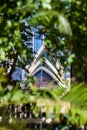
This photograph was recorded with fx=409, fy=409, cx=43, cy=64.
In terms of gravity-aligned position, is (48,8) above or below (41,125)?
above

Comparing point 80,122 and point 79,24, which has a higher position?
point 79,24

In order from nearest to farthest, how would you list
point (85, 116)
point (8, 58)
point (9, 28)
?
point (85, 116), point (9, 28), point (8, 58)

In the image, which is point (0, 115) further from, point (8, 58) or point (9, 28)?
point (8, 58)

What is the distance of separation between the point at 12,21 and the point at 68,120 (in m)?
0.65

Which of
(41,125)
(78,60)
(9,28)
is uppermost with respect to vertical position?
(9,28)

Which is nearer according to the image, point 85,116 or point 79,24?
point 85,116

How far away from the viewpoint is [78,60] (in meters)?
2.29

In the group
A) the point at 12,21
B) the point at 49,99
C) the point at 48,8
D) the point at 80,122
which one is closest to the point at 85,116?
the point at 80,122

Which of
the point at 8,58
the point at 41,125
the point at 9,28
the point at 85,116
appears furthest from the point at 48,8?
the point at 8,58

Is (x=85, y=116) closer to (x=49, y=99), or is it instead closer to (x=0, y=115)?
(x=49, y=99)

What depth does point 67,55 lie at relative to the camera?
91.2 inches

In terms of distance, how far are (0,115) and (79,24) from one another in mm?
726

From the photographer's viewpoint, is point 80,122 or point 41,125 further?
point 41,125

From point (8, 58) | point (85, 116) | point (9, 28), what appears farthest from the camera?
point (8, 58)
